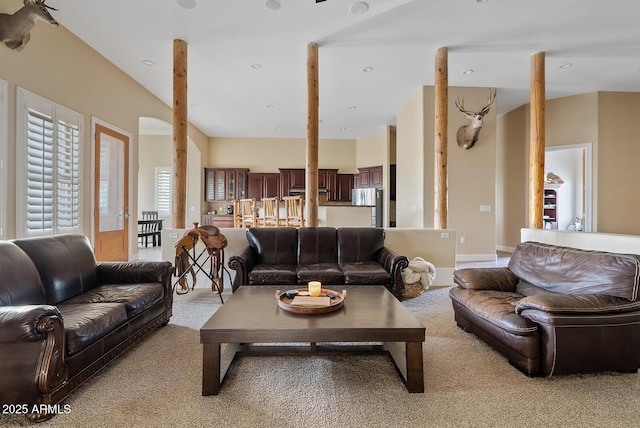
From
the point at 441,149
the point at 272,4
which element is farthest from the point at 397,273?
the point at 272,4

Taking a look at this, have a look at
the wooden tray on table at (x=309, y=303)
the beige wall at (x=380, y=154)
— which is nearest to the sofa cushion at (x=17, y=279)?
the wooden tray on table at (x=309, y=303)

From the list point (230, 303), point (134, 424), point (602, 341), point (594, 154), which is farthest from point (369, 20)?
point (594, 154)

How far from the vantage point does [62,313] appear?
6.59ft

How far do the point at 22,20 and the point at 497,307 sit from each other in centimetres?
504

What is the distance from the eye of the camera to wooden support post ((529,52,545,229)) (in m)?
4.51

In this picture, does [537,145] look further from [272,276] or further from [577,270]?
[272,276]

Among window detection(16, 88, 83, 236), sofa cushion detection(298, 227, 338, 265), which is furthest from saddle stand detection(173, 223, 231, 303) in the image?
window detection(16, 88, 83, 236)

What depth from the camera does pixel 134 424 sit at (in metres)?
1.57

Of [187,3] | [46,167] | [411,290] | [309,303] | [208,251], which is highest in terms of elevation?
[187,3]

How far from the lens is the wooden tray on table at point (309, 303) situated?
203 centimetres

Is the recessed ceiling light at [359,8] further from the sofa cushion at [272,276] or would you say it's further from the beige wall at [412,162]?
the sofa cushion at [272,276]

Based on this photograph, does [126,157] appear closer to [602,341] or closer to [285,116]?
[285,116]

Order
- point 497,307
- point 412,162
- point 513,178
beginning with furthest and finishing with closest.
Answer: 1. point 513,178
2. point 412,162
3. point 497,307

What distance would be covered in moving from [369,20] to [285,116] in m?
4.05
